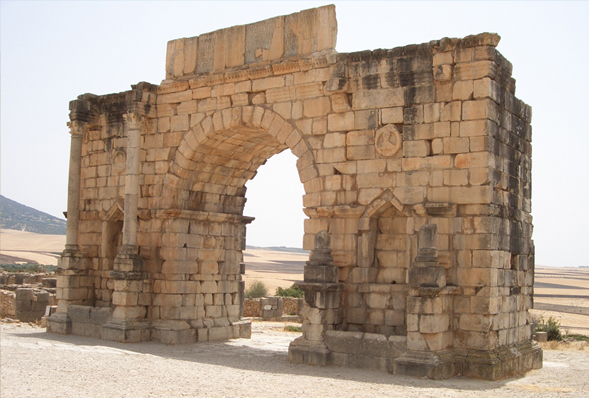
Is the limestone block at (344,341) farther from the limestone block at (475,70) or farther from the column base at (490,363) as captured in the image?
the limestone block at (475,70)

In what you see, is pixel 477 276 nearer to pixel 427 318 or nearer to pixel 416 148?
pixel 427 318

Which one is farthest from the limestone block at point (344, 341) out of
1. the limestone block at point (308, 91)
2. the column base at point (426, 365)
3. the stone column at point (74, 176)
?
the stone column at point (74, 176)

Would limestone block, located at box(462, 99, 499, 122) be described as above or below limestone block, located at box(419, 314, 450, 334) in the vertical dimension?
above

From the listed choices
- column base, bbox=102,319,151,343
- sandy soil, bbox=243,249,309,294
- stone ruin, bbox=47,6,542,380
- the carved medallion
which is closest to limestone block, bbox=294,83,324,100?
stone ruin, bbox=47,6,542,380

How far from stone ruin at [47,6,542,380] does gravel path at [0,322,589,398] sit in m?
0.45

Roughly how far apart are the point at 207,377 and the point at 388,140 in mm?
4220

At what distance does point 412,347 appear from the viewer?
9.80 m

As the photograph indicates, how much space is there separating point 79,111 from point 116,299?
13.1ft

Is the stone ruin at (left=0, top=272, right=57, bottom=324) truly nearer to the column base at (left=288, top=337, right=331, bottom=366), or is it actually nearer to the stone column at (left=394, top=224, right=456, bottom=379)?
the column base at (left=288, top=337, right=331, bottom=366)

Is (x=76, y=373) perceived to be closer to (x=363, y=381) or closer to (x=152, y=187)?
(x=363, y=381)

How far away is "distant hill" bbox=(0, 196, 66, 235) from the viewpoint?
106662 millimetres

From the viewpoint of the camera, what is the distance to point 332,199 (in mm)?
11281

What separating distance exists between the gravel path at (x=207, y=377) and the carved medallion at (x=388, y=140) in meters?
3.15

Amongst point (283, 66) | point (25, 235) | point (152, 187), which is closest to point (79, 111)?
point (152, 187)
